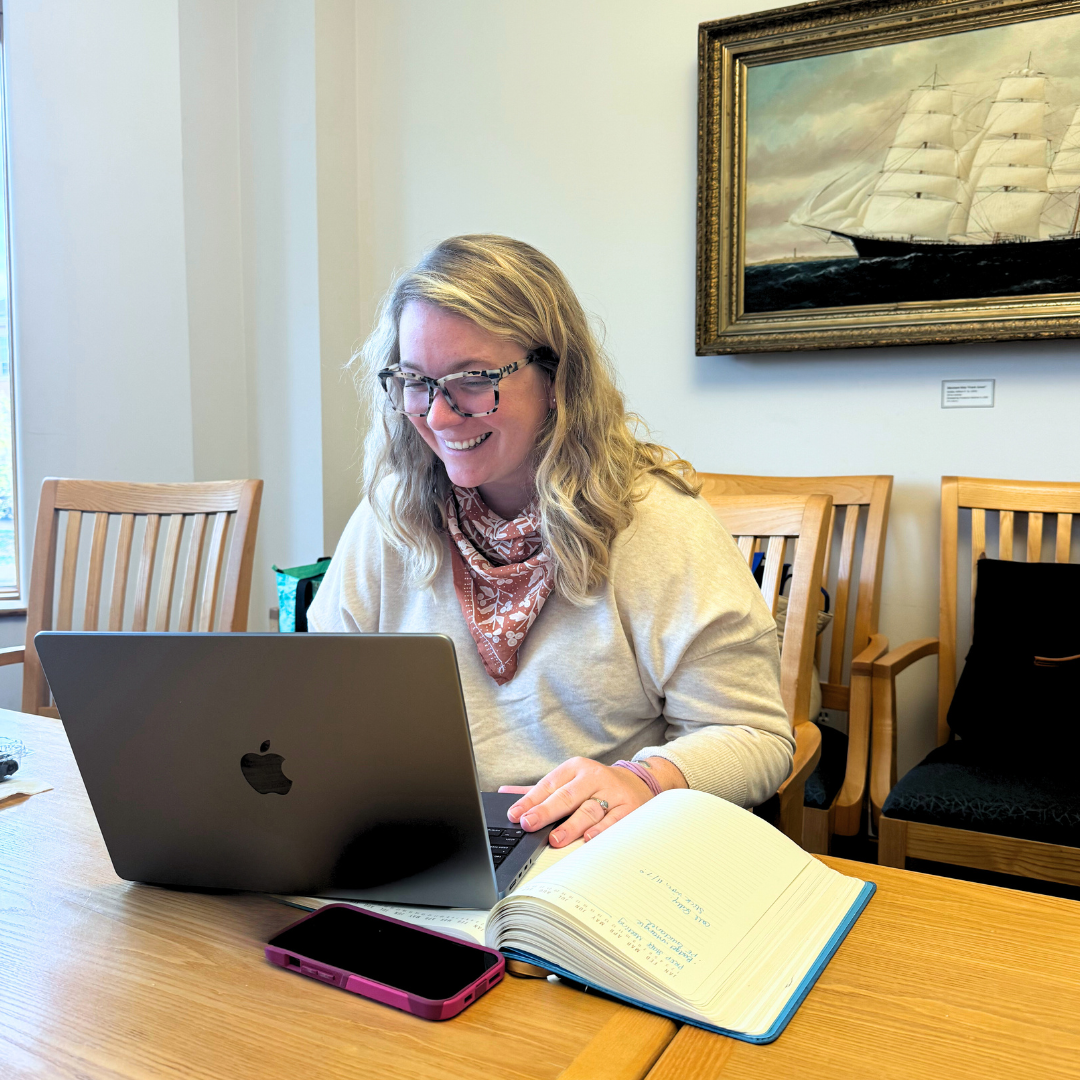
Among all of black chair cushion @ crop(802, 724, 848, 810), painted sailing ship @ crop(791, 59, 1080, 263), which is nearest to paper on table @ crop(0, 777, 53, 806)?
black chair cushion @ crop(802, 724, 848, 810)

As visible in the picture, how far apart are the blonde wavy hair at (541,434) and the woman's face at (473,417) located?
1 cm

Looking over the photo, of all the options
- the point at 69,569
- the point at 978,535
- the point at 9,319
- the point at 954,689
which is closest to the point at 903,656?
the point at 954,689

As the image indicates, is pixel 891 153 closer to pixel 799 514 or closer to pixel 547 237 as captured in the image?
pixel 547 237

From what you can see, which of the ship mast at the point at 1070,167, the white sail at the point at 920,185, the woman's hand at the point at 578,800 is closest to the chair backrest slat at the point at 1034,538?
the ship mast at the point at 1070,167

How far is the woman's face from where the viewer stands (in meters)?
1.04

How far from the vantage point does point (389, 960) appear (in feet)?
2.02

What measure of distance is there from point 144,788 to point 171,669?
12 centimetres

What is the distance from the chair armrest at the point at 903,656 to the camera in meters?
1.80

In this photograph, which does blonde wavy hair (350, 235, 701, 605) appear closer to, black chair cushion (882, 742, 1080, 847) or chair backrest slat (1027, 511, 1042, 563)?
black chair cushion (882, 742, 1080, 847)

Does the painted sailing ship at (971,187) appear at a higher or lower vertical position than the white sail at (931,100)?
lower

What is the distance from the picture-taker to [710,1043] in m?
0.54

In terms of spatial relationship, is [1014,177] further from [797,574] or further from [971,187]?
[797,574]

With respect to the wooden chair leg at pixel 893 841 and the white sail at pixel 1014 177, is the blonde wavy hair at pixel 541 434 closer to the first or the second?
the wooden chair leg at pixel 893 841

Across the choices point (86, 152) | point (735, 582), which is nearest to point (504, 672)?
point (735, 582)
